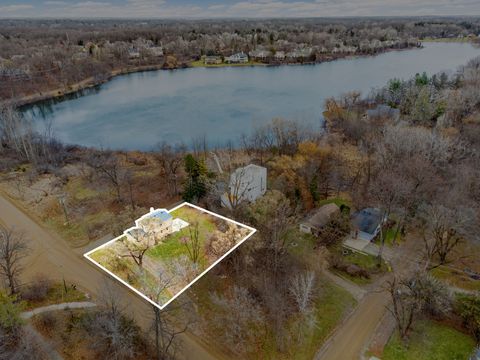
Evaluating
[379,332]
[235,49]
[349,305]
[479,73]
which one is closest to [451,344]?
[379,332]

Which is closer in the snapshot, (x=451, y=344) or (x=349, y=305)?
(x=451, y=344)

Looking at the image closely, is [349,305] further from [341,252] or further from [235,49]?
[235,49]

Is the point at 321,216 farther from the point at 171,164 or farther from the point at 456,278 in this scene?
the point at 171,164

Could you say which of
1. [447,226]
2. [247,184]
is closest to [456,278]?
[447,226]

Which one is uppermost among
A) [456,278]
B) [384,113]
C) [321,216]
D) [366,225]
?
[384,113]

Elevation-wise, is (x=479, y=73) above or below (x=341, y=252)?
above

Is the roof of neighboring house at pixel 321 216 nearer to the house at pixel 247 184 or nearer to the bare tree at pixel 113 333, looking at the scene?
the house at pixel 247 184

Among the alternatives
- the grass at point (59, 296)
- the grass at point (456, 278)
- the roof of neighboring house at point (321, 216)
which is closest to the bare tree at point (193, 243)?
the grass at point (59, 296)
